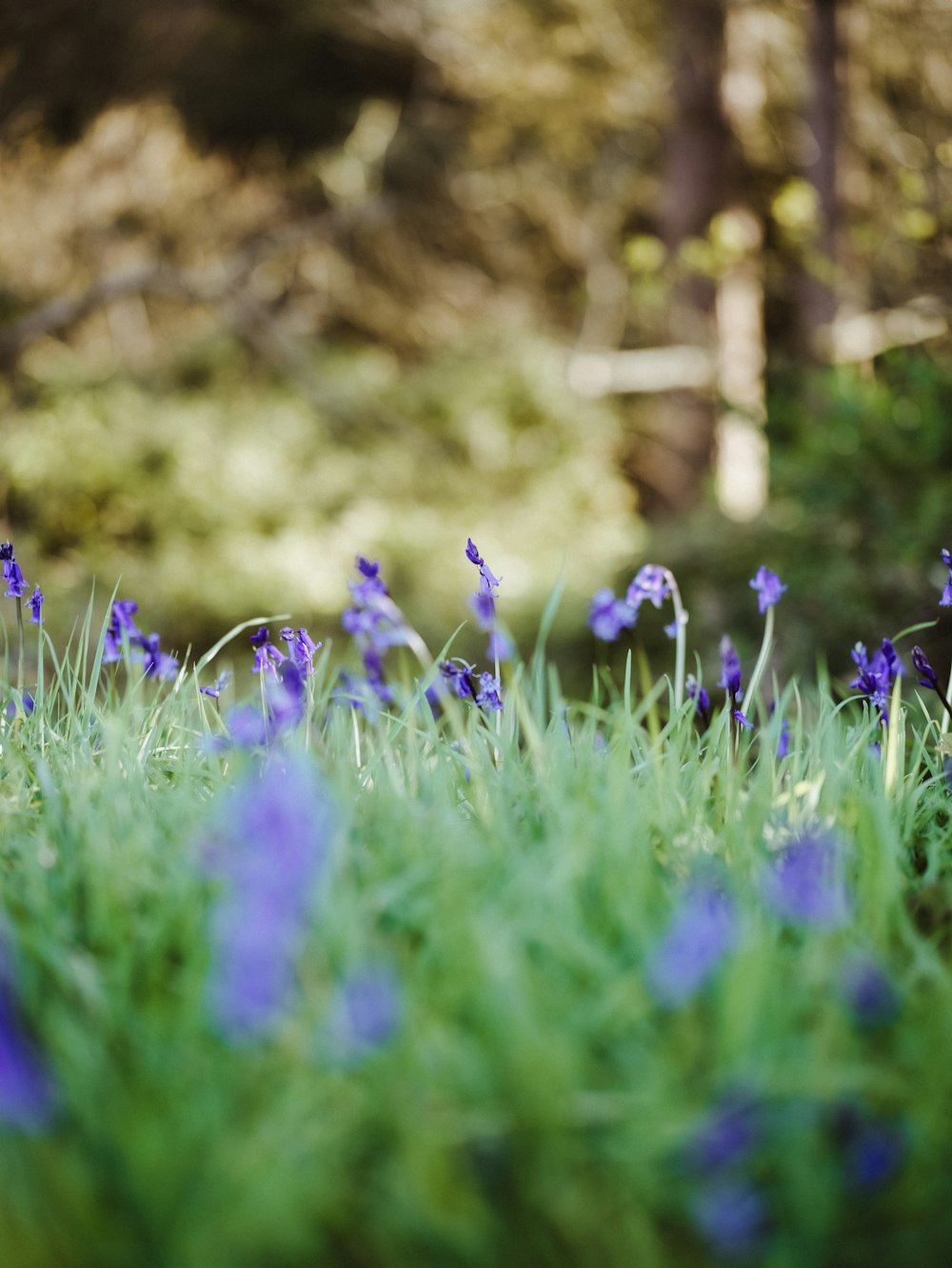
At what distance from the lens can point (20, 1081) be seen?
0.77 meters

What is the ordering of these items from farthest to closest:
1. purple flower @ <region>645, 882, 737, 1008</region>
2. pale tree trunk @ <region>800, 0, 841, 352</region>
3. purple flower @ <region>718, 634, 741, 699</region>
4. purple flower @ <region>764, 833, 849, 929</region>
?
pale tree trunk @ <region>800, 0, 841, 352</region> < purple flower @ <region>718, 634, 741, 699</region> < purple flower @ <region>764, 833, 849, 929</region> < purple flower @ <region>645, 882, 737, 1008</region>

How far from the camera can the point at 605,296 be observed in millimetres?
12406

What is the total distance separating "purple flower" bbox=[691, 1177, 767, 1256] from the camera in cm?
76

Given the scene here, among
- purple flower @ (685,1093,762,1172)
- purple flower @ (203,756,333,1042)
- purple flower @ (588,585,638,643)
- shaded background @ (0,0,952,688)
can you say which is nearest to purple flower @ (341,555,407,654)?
purple flower @ (588,585,638,643)

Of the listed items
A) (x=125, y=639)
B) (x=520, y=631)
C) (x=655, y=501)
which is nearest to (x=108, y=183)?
(x=655, y=501)

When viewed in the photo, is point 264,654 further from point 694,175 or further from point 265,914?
point 694,175

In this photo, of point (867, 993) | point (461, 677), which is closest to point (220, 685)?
point (461, 677)

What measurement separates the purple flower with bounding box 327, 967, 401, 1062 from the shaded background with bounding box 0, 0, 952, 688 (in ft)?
13.4

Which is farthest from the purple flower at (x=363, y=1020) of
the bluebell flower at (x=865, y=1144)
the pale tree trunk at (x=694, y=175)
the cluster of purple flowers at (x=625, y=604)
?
the pale tree trunk at (x=694, y=175)

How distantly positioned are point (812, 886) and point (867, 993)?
0.48 ft

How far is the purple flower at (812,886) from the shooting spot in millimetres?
1039

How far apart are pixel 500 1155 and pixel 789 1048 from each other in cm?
29

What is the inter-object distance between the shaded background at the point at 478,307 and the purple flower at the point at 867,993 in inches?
147

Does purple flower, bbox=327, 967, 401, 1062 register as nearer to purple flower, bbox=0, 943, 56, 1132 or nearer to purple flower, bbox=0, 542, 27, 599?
purple flower, bbox=0, 943, 56, 1132
